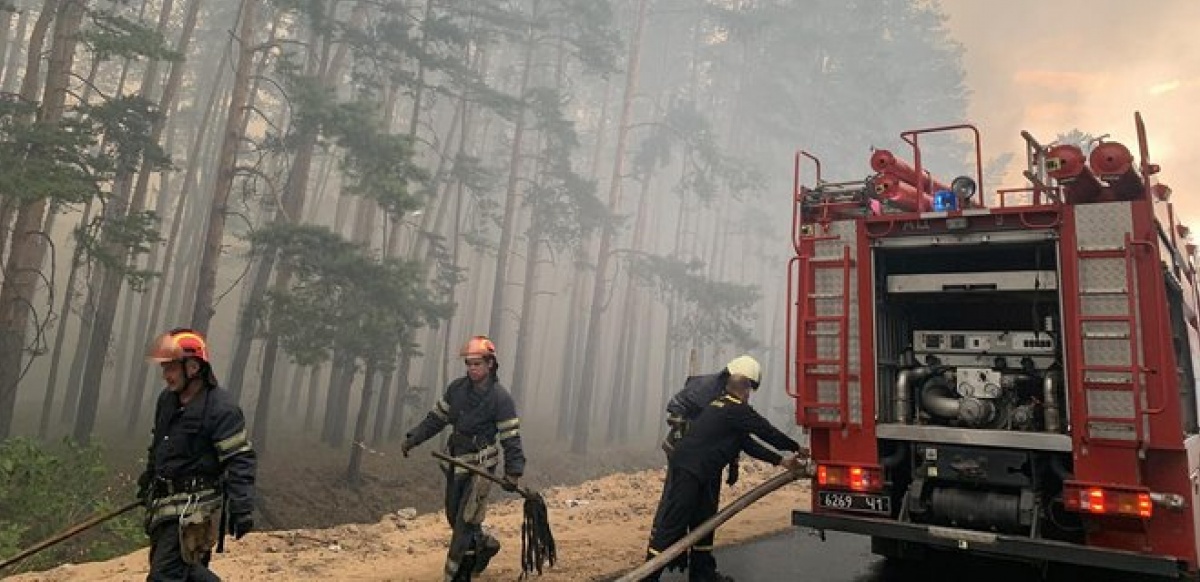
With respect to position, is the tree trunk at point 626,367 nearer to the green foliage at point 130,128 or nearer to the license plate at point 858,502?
the green foliage at point 130,128

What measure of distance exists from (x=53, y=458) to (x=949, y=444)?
35.9 feet

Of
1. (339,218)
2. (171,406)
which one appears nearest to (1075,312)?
(171,406)

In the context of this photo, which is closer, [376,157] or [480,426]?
[480,426]

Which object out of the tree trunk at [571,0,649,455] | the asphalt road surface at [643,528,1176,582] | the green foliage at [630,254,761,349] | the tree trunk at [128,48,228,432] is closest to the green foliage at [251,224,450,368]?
the tree trunk at [128,48,228,432]

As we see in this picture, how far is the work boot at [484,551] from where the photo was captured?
6066 millimetres

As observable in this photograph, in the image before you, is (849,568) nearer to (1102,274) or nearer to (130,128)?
(1102,274)

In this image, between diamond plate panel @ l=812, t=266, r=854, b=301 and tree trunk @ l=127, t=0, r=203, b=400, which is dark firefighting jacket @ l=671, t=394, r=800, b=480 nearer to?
diamond plate panel @ l=812, t=266, r=854, b=301

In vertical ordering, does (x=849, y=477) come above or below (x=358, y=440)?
above

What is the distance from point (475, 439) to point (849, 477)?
10.1 feet

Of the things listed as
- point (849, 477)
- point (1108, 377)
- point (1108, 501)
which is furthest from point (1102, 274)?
point (849, 477)

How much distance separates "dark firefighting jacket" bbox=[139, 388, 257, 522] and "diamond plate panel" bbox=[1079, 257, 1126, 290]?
5503mm

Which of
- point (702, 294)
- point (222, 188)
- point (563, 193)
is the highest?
point (563, 193)

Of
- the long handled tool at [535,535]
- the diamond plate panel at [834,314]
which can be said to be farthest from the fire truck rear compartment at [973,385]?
the long handled tool at [535,535]

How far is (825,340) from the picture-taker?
5887 millimetres
